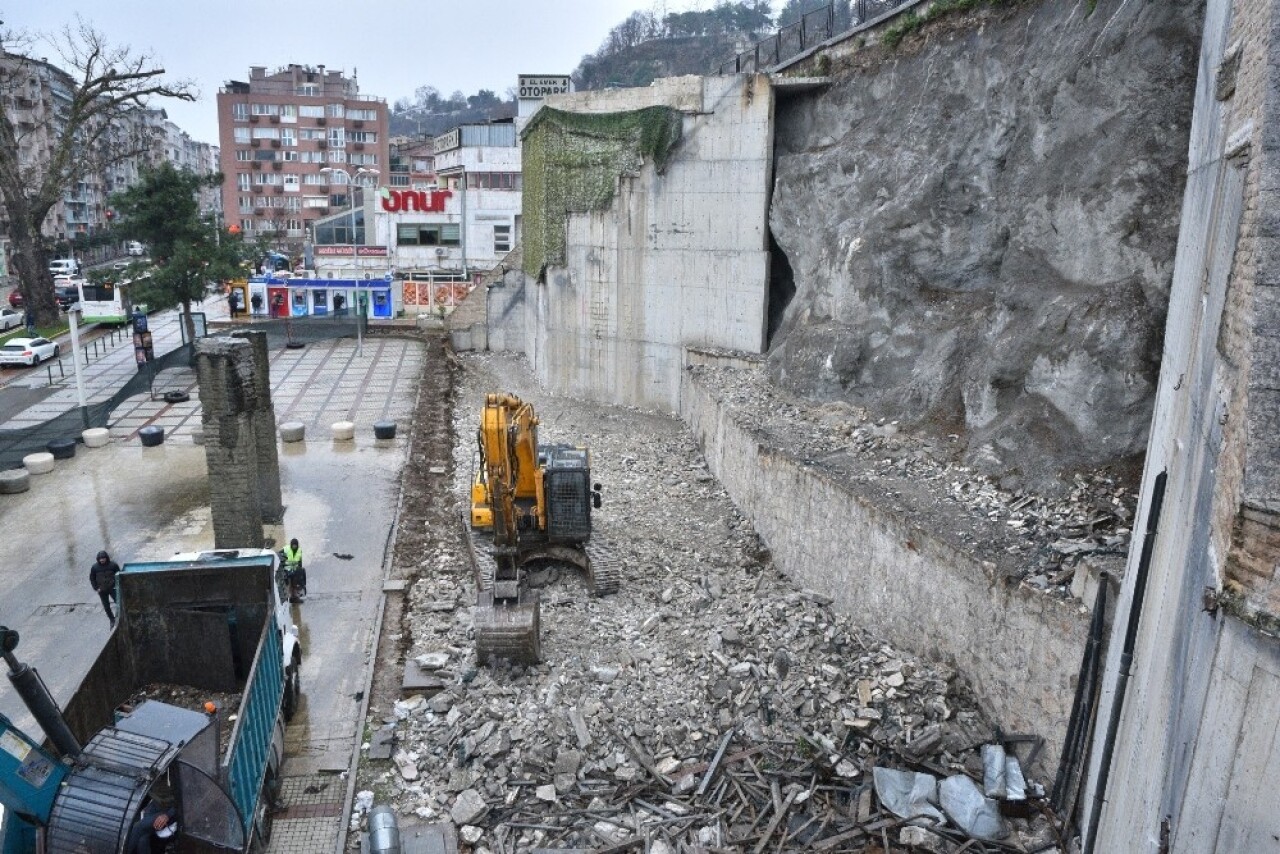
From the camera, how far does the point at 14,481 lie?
1906cm

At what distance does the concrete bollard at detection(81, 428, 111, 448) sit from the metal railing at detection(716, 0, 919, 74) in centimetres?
1992

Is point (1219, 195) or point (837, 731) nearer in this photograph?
point (1219, 195)

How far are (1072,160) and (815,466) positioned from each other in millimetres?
5996

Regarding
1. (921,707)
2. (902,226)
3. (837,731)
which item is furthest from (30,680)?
(902,226)

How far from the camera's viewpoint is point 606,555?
14773 millimetres

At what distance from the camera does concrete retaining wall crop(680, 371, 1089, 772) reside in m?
9.10

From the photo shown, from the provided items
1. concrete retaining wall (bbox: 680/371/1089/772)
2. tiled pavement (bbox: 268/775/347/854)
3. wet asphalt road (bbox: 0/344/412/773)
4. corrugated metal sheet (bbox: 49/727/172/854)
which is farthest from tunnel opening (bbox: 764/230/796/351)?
corrugated metal sheet (bbox: 49/727/172/854)

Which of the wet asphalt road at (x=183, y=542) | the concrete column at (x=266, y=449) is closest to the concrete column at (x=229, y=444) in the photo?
the concrete column at (x=266, y=449)

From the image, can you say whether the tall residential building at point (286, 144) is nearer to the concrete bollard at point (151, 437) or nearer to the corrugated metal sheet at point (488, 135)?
the corrugated metal sheet at point (488, 135)

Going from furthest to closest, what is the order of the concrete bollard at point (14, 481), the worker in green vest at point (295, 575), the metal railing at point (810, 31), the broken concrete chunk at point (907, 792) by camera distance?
the metal railing at point (810, 31), the concrete bollard at point (14, 481), the worker in green vest at point (295, 575), the broken concrete chunk at point (907, 792)

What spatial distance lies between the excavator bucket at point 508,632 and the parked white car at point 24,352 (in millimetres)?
26998

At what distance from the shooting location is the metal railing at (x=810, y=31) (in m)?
21.3

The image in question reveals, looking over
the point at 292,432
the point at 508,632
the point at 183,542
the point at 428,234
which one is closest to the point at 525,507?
the point at 508,632

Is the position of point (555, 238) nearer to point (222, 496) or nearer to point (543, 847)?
point (222, 496)
